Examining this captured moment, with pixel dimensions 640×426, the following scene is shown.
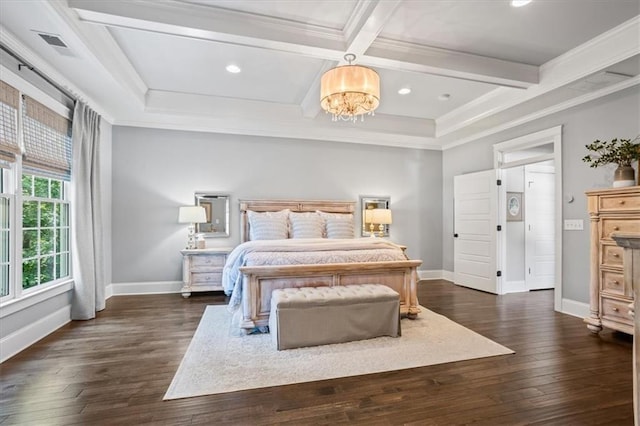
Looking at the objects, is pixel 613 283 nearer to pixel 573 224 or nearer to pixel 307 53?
pixel 573 224

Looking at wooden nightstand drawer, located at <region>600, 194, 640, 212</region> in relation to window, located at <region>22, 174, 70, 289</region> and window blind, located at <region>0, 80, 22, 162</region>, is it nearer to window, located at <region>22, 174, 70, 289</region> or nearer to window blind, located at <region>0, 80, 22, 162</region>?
window blind, located at <region>0, 80, 22, 162</region>

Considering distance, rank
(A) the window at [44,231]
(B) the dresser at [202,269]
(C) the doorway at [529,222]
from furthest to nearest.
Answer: (C) the doorway at [529,222] < (B) the dresser at [202,269] < (A) the window at [44,231]

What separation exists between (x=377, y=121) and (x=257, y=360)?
→ 14.5 ft

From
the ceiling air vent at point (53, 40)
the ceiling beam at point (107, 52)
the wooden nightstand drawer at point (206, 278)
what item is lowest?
the wooden nightstand drawer at point (206, 278)

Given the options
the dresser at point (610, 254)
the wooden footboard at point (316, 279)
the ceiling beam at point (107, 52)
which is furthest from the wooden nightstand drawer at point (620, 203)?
the ceiling beam at point (107, 52)

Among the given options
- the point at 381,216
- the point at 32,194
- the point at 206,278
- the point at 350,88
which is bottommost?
the point at 206,278

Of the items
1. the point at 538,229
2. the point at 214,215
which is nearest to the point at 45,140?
the point at 214,215

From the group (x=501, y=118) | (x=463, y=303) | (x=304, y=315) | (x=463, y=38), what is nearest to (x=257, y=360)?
(x=304, y=315)

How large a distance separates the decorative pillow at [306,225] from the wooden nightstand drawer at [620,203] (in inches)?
143

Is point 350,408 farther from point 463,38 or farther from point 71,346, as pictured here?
point 463,38

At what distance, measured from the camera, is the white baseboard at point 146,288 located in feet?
16.4

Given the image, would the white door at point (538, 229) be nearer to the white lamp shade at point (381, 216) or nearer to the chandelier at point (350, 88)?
the white lamp shade at point (381, 216)

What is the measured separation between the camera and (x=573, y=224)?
406cm

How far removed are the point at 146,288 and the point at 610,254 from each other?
6.14 meters
